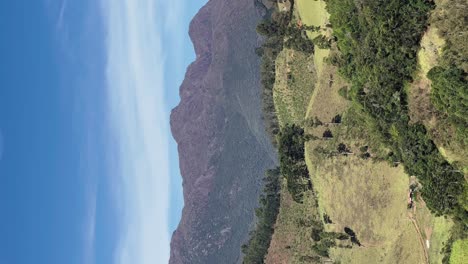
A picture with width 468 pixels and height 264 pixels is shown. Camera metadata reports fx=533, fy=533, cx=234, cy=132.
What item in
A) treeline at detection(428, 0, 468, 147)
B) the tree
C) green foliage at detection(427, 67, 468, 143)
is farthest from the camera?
the tree

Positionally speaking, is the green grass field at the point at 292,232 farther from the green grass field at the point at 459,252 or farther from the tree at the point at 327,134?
the green grass field at the point at 459,252

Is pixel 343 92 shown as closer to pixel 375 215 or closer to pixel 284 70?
pixel 375 215

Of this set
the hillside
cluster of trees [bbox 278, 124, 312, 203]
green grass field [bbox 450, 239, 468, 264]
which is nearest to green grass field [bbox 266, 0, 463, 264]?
the hillside

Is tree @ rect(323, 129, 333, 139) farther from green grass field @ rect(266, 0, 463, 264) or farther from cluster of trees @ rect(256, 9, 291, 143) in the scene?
cluster of trees @ rect(256, 9, 291, 143)

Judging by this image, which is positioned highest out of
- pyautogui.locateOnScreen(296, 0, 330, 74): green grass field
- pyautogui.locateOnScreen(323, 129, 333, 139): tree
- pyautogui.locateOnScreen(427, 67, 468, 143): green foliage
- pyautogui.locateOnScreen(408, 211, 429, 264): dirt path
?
pyautogui.locateOnScreen(296, 0, 330, 74): green grass field

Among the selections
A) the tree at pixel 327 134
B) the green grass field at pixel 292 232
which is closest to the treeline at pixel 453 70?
the tree at pixel 327 134

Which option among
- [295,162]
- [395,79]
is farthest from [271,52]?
[395,79]

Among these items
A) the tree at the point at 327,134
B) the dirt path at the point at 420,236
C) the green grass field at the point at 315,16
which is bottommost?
the dirt path at the point at 420,236

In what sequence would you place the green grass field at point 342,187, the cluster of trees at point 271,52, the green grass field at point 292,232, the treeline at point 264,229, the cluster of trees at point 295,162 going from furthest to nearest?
the cluster of trees at point 271,52
the treeline at point 264,229
the cluster of trees at point 295,162
the green grass field at point 292,232
the green grass field at point 342,187
